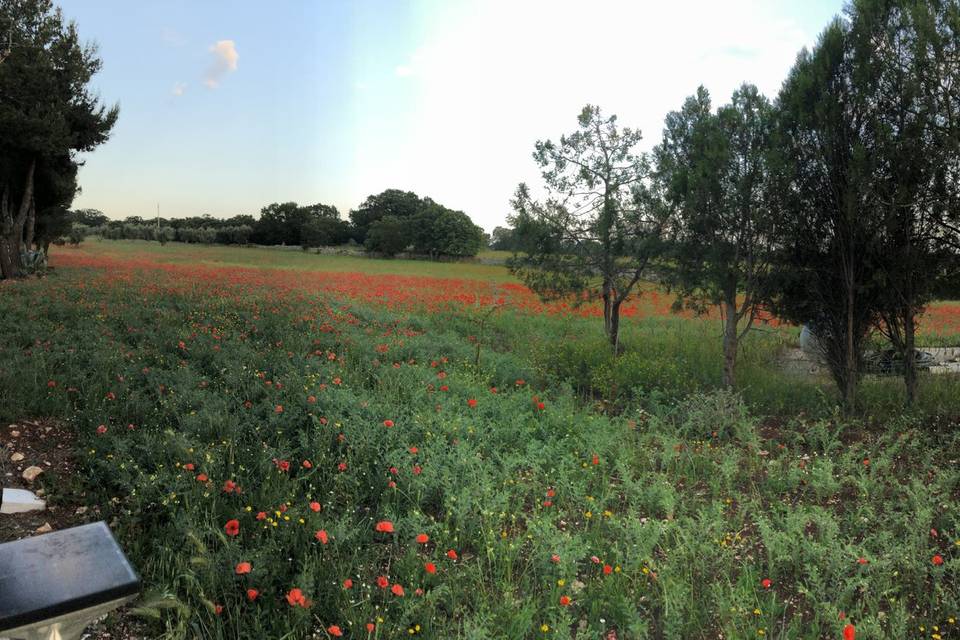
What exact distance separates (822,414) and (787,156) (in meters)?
3.56

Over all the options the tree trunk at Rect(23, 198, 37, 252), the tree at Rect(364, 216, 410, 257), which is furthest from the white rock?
the tree at Rect(364, 216, 410, 257)

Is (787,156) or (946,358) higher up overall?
(787,156)

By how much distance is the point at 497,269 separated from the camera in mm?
23750

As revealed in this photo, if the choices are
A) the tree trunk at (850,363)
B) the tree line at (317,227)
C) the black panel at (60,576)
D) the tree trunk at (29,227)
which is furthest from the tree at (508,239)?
the tree trunk at (29,227)

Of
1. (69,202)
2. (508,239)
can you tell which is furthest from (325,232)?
(508,239)

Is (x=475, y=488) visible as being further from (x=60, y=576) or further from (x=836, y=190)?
(x=836, y=190)

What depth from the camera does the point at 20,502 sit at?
451 centimetres

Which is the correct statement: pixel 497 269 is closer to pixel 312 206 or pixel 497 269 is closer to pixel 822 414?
pixel 312 206

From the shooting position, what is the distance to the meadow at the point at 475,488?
3475mm

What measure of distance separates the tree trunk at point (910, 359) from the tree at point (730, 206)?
1.78 m

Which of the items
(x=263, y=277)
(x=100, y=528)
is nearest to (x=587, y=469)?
(x=100, y=528)

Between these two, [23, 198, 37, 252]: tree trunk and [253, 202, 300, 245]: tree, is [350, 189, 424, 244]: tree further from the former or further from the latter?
[23, 198, 37, 252]: tree trunk

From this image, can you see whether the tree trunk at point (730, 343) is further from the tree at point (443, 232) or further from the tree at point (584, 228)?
the tree at point (443, 232)

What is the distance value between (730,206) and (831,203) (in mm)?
1278
